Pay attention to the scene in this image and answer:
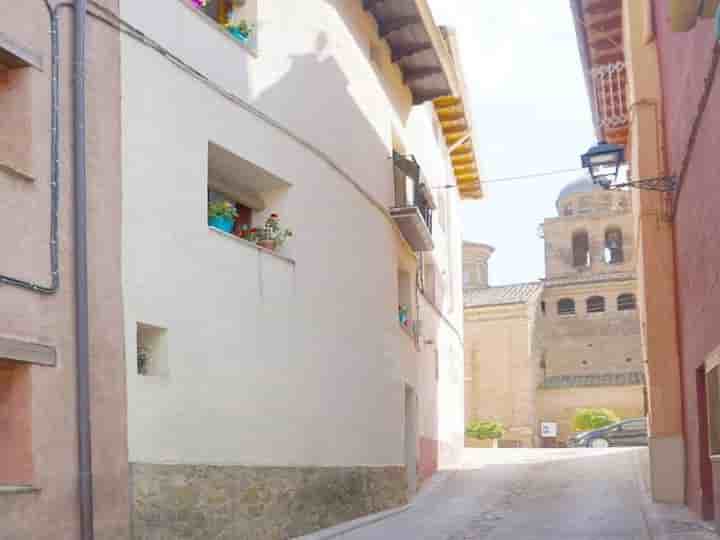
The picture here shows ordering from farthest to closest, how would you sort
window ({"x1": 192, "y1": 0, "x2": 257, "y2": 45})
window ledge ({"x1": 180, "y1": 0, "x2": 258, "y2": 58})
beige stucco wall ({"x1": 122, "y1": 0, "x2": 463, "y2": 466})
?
window ({"x1": 192, "y1": 0, "x2": 257, "y2": 45})
window ledge ({"x1": 180, "y1": 0, "x2": 258, "y2": 58})
beige stucco wall ({"x1": 122, "y1": 0, "x2": 463, "y2": 466})

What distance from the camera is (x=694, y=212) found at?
12523 mm

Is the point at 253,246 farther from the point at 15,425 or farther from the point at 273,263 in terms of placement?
the point at 15,425

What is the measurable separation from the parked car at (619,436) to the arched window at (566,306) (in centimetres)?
2588

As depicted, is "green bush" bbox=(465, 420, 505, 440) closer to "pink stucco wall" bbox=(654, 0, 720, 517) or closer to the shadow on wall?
the shadow on wall

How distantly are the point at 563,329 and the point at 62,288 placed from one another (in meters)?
52.2

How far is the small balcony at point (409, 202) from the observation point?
17.8 metres

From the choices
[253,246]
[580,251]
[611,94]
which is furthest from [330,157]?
[580,251]

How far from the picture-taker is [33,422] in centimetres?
862

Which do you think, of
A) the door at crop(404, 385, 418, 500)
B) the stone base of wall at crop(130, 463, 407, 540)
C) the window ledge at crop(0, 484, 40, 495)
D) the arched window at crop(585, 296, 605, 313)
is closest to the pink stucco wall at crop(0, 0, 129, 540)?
the window ledge at crop(0, 484, 40, 495)

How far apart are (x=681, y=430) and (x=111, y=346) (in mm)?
9787

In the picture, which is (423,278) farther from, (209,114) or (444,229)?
(209,114)

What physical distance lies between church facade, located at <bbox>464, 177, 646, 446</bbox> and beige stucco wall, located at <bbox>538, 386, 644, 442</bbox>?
45 mm

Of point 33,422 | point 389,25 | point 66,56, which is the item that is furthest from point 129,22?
point 389,25

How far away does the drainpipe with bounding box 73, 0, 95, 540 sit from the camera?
9008 mm
